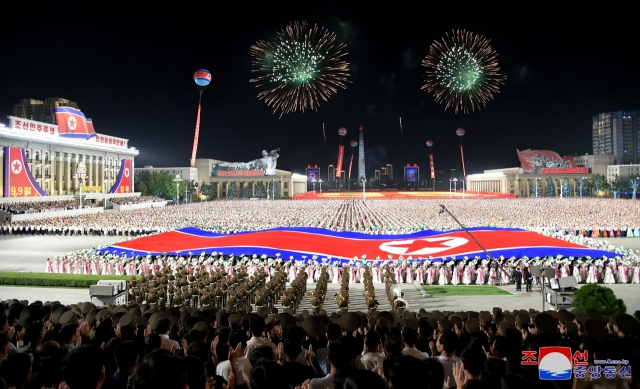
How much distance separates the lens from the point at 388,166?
19388 centimetres

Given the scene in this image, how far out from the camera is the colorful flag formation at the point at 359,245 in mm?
23875

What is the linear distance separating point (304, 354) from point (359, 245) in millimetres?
21408

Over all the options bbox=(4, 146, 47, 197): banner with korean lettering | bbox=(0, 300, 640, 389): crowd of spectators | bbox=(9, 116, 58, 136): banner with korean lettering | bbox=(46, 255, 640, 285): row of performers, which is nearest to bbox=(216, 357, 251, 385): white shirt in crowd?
bbox=(0, 300, 640, 389): crowd of spectators

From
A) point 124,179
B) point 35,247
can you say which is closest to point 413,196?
point 124,179

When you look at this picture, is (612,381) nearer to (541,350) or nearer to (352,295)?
(541,350)

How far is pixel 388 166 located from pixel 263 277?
17837 cm

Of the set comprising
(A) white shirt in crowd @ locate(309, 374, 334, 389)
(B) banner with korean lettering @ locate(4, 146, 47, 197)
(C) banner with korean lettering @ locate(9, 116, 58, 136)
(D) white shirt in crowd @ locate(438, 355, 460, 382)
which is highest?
(C) banner with korean lettering @ locate(9, 116, 58, 136)

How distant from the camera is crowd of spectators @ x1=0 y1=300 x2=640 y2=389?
3383mm

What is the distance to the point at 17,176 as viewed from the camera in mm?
63219

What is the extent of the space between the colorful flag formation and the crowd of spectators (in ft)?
50.8

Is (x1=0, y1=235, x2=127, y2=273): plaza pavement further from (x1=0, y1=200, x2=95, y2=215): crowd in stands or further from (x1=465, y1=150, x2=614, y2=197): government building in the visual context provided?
(x1=465, y1=150, x2=614, y2=197): government building

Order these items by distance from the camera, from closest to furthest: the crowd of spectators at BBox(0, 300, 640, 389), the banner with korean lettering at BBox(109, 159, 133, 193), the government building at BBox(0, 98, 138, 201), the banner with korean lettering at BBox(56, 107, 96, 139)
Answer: the crowd of spectators at BBox(0, 300, 640, 389), the government building at BBox(0, 98, 138, 201), the banner with korean lettering at BBox(56, 107, 96, 139), the banner with korean lettering at BBox(109, 159, 133, 193)

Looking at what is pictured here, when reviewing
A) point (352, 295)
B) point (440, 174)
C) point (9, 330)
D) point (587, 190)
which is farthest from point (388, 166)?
point (9, 330)

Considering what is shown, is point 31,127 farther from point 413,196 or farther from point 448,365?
point 448,365
